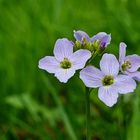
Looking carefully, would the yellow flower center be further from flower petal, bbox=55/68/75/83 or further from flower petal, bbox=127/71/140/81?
flower petal, bbox=55/68/75/83

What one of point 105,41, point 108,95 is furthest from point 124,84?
point 105,41

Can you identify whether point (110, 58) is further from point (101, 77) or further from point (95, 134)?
point (95, 134)

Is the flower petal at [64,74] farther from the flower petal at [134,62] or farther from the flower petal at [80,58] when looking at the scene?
the flower petal at [134,62]

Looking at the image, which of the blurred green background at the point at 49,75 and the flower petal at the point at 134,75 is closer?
the flower petal at the point at 134,75

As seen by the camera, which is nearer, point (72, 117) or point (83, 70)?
point (83, 70)

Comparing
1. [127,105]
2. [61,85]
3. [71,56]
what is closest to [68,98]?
[61,85]

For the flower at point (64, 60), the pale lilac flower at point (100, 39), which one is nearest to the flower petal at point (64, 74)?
the flower at point (64, 60)

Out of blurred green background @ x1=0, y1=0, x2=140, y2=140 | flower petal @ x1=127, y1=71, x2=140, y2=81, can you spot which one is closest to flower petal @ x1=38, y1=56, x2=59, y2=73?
flower petal @ x1=127, y1=71, x2=140, y2=81
